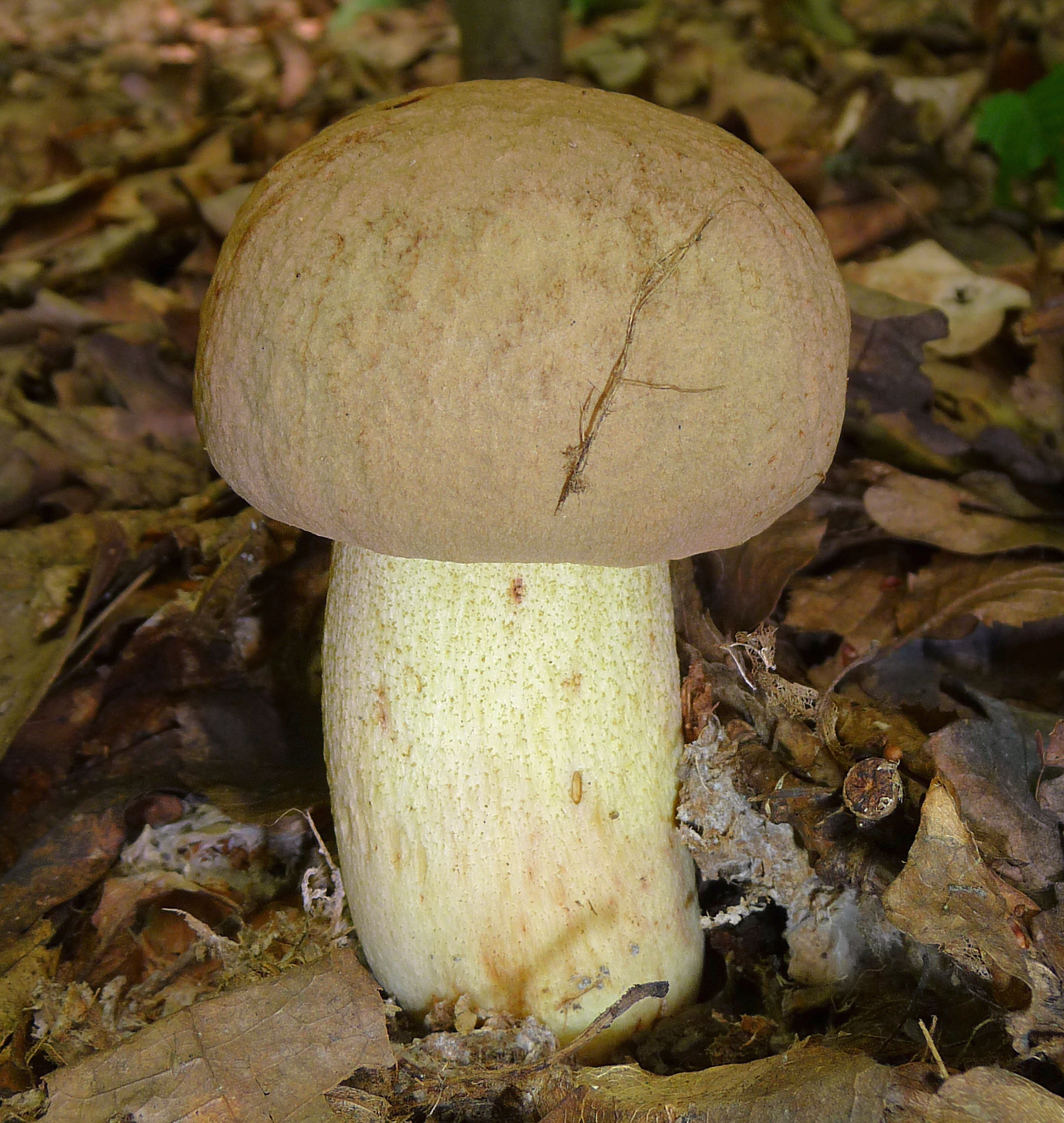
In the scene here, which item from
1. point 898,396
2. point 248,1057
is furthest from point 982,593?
point 248,1057

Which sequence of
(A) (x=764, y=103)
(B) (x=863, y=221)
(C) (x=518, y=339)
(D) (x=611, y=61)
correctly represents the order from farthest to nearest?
(D) (x=611, y=61)
(A) (x=764, y=103)
(B) (x=863, y=221)
(C) (x=518, y=339)

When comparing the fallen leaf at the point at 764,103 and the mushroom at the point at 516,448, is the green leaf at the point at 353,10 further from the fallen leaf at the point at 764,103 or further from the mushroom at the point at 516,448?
the mushroom at the point at 516,448

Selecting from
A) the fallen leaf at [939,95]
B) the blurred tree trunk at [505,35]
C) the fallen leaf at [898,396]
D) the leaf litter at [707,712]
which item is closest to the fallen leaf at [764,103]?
the leaf litter at [707,712]

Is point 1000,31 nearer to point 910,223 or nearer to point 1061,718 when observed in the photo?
point 910,223

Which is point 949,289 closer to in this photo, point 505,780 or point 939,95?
point 939,95

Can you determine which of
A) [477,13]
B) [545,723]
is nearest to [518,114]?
[545,723]

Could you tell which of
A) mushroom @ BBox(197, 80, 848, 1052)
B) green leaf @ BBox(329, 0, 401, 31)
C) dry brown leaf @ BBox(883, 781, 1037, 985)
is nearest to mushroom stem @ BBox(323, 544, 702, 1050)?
mushroom @ BBox(197, 80, 848, 1052)

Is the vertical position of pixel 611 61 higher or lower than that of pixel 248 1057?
higher
